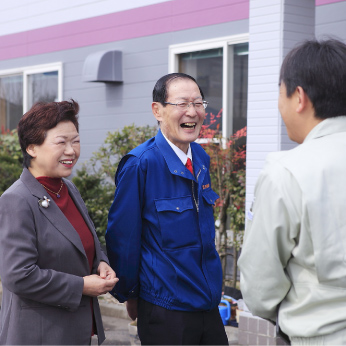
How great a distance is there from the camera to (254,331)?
564cm

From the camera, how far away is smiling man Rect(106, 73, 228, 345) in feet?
10.7

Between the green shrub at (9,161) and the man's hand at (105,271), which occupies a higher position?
the green shrub at (9,161)

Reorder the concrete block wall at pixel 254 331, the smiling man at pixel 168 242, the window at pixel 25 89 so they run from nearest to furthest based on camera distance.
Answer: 1. the smiling man at pixel 168 242
2. the concrete block wall at pixel 254 331
3. the window at pixel 25 89

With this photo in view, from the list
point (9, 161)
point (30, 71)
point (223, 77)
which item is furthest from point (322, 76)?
point (30, 71)

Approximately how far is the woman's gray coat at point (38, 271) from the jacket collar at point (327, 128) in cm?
138

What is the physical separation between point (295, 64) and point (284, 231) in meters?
0.61

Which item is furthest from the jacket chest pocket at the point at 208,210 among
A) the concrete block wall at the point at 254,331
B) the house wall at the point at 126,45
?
the house wall at the point at 126,45

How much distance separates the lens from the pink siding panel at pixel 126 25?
795 cm

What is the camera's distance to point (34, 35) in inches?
420

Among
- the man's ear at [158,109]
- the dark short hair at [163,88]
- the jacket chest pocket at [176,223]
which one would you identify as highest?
the dark short hair at [163,88]

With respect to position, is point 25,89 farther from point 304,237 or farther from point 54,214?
point 304,237

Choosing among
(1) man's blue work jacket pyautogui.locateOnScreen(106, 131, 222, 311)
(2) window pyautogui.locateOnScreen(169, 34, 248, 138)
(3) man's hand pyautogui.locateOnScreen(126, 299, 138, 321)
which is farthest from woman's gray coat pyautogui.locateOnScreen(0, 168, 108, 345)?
(2) window pyautogui.locateOnScreen(169, 34, 248, 138)

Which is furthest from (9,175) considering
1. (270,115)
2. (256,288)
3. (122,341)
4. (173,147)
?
(256,288)

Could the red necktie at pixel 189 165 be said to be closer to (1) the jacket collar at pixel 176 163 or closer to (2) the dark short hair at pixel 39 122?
(1) the jacket collar at pixel 176 163
